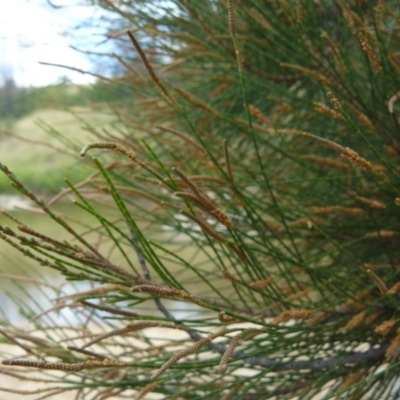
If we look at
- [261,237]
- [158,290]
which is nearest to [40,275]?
[261,237]

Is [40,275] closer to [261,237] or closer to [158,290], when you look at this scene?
[261,237]

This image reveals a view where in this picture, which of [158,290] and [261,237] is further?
[261,237]

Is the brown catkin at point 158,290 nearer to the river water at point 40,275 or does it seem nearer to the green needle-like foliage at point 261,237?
the green needle-like foliage at point 261,237

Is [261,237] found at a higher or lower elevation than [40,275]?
lower

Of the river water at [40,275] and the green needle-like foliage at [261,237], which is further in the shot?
the river water at [40,275]

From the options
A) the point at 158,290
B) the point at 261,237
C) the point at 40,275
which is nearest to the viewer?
the point at 158,290

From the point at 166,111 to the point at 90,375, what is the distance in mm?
538

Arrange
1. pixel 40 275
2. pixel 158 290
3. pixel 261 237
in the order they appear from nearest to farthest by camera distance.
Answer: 1. pixel 158 290
2. pixel 261 237
3. pixel 40 275

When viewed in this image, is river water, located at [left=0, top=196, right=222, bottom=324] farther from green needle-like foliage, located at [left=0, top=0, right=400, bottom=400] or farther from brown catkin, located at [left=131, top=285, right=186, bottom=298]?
brown catkin, located at [left=131, top=285, right=186, bottom=298]

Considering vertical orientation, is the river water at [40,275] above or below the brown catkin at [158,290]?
above

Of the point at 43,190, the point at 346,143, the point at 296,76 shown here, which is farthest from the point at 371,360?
the point at 43,190

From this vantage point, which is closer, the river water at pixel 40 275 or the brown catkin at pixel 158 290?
the brown catkin at pixel 158 290

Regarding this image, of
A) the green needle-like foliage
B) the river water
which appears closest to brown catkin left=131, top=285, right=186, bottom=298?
the green needle-like foliage

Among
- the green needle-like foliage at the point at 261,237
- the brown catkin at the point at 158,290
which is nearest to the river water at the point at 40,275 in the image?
the green needle-like foliage at the point at 261,237
